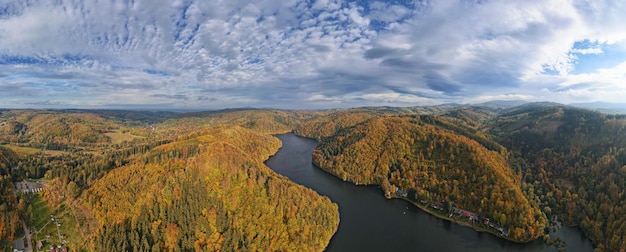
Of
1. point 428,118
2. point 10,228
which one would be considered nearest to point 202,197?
point 10,228

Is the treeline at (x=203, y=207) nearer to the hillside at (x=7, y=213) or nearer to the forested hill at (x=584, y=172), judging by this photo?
the hillside at (x=7, y=213)

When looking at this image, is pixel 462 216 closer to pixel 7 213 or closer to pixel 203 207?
pixel 203 207

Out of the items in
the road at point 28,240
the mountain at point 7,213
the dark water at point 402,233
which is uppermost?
the mountain at point 7,213

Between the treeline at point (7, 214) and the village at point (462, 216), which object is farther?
the village at point (462, 216)

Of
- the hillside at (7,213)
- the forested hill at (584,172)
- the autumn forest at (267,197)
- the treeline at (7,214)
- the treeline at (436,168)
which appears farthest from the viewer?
the treeline at (436,168)

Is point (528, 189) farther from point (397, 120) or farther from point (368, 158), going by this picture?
point (397, 120)

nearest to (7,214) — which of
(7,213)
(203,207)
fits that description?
(7,213)

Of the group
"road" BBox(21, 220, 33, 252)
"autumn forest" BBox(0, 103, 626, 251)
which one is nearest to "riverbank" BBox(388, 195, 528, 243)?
"autumn forest" BBox(0, 103, 626, 251)

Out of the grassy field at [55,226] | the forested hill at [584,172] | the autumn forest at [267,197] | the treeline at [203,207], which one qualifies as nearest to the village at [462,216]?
the autumn forest at [267,197]
